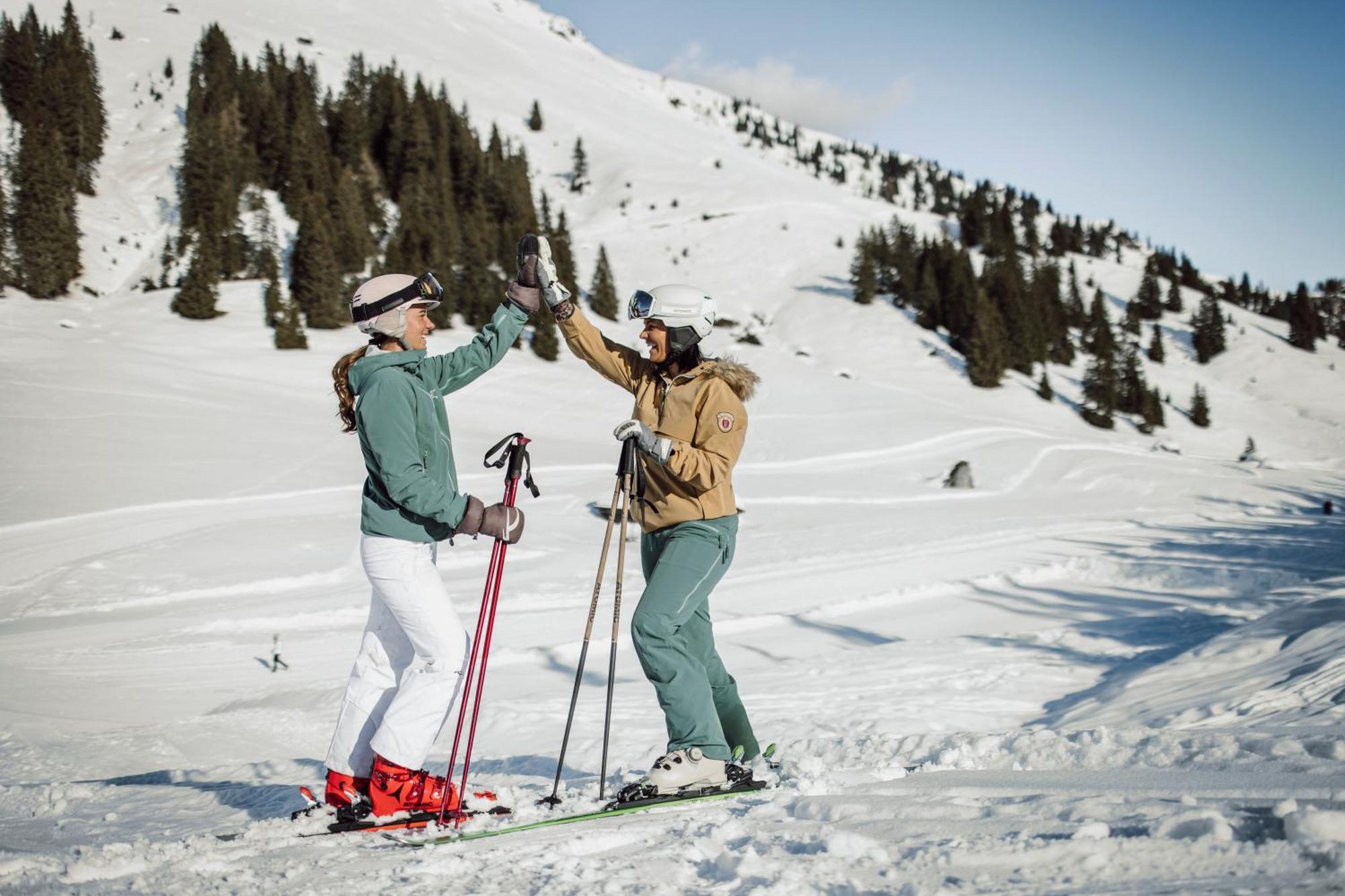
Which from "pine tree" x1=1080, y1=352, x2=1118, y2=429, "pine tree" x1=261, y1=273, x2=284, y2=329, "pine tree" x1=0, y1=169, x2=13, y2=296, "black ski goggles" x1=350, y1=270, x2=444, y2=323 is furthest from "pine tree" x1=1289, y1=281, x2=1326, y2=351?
"pine tree" x1=0, y1=169, x2=13, y2=296

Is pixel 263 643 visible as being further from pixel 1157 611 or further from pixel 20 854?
pixel 1157 611

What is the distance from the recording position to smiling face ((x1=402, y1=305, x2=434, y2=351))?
3871 mm

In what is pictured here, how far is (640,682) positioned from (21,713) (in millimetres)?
4865

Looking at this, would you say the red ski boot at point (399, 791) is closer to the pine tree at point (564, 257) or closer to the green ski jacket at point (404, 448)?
the green ski jacket at point (404, 448)

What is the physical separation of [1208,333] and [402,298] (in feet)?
196

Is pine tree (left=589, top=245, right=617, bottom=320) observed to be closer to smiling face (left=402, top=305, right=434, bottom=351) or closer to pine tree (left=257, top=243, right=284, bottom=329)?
pine tree (left=257, top=243, right=284, bottom=329)

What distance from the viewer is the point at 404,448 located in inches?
141

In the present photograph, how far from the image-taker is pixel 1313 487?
2377 centimetres

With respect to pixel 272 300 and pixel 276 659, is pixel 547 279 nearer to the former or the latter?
pixel 276 659

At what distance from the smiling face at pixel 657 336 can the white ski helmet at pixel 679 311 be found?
2 centimetres

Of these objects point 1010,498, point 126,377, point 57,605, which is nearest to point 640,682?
point 57,605

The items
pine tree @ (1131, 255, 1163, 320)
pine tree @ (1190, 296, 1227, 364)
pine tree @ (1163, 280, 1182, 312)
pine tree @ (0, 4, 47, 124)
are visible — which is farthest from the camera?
pine tree @ (1163, 280, 1182, 312)

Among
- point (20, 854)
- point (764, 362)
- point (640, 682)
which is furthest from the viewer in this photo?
point (764, 362)

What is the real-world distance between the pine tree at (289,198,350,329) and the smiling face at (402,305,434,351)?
30.6m
